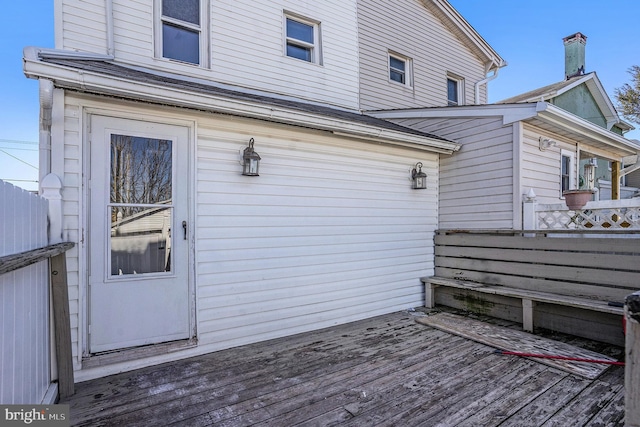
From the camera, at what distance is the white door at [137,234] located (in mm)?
2844

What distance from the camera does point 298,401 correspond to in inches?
94.8

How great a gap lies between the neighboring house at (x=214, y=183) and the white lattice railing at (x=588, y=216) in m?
1.37

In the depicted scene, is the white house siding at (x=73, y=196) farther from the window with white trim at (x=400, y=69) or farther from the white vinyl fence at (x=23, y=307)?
the window with white trim at (x=400, y=69)

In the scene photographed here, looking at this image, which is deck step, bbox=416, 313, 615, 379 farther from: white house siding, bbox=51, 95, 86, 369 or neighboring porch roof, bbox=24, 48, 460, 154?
white house siding, bbox=51, 95, 86, 369

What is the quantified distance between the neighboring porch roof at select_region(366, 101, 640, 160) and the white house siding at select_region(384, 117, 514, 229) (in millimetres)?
106

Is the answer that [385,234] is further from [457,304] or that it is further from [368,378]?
[368,378]

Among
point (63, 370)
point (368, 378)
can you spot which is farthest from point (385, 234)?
point (63, 370)

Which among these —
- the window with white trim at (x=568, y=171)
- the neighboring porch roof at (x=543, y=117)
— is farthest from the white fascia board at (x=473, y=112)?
the window with white trim at (x=568, y=171)

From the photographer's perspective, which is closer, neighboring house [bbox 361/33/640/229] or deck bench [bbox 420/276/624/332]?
deck bench [bbox 420/276/624/332]

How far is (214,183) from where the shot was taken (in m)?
3.38

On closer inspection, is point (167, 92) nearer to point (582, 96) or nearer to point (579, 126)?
point (579, 126)

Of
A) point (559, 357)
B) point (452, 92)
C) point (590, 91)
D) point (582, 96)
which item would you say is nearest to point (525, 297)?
point (559, 357)

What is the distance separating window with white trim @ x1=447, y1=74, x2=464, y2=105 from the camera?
814 cm

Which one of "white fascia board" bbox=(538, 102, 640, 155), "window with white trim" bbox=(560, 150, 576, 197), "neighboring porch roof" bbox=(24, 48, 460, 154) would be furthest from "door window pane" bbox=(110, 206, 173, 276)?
"window with white trim" bbox=(560, 150, 576, 197)
